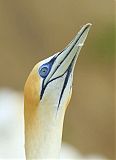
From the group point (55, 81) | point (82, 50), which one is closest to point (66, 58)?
point (55, 81)

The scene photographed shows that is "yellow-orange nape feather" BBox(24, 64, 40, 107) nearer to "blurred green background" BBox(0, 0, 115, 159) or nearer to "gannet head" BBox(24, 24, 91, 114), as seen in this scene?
"gannet head" BBox(24, 24, 91, 114)

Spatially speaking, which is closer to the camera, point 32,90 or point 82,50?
point 32,90

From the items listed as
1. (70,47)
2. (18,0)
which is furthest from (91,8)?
(70,47)

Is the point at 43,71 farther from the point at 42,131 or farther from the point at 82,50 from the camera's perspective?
the point at 82,50

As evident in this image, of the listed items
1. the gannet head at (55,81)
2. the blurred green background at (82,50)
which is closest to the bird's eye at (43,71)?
the gannet head at (55,81)

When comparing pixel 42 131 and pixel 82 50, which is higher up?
pixel 42 131

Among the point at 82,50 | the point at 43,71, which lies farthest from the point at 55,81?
the point at 82,50

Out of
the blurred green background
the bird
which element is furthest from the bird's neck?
the blurred green background
